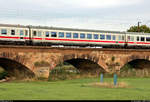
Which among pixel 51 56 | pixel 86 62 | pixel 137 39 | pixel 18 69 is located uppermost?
pixel 137 39

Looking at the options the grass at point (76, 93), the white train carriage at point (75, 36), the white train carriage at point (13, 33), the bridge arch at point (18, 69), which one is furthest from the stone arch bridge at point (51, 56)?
the grass at point (76, 93)

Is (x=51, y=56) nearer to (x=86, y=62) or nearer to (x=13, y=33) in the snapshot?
(x=13, y=33)

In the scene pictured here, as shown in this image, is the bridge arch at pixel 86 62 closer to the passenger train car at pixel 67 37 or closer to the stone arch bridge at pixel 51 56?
the stone arch bridge at pixel 51 56

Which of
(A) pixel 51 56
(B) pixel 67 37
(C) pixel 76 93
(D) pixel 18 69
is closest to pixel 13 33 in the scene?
(D) pixel 18 69

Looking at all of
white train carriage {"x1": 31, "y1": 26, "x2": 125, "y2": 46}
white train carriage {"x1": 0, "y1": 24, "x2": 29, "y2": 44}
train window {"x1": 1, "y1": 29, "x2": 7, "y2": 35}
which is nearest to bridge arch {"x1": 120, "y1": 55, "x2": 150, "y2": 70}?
Answer: white train carriage {"x1": 31, "y1": 26, "x2": 125, "y2": 46}

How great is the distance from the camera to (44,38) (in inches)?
1344

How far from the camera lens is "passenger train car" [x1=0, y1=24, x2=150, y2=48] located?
3211cm

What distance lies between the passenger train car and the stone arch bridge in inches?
55.9

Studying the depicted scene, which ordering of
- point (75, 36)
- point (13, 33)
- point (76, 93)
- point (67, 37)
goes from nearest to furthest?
point (76, 93) < point (13, 33) < point (67, 37) < point (75, 36)

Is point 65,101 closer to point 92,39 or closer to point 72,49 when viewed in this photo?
point 72,49

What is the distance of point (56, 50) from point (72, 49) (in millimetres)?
2332

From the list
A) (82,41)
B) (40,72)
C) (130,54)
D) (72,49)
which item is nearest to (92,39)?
(82,41)

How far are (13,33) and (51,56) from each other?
16.9ft

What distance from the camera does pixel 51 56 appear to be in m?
33.2
